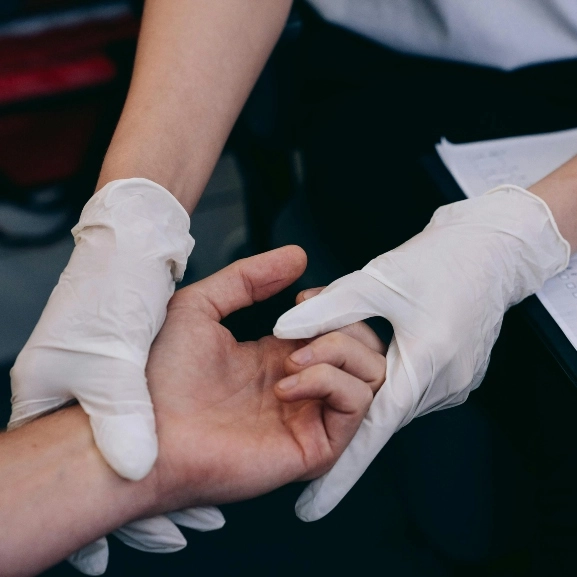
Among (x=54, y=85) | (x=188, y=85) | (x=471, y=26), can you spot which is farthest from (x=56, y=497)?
(x=54, y=85)

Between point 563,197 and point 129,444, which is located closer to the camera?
point 129,444

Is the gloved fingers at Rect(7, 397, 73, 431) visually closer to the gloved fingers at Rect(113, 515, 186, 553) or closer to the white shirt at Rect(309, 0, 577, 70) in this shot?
the gloved fingers at Rect(113, 515, 186, 553)

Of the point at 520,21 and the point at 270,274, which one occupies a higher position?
the point at 520,21

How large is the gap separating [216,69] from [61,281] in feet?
1.33

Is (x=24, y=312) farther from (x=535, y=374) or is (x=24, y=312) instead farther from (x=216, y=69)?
(x=535, y=374)

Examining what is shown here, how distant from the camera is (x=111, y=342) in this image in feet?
2.22

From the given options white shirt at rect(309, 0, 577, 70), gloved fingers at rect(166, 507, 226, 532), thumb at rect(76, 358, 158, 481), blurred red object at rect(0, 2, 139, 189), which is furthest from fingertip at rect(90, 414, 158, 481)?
blurred red object at rect(0, 2, 139, 189)

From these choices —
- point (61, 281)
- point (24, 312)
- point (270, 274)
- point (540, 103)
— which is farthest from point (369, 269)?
point (24, 312)

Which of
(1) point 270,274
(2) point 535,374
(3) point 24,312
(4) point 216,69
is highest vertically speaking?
(4) point 216,69

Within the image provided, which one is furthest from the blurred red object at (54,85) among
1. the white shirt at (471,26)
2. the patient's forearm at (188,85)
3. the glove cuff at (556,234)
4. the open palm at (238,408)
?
the glove cuff at (556,234)

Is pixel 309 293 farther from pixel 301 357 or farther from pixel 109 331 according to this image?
pixel 109 331

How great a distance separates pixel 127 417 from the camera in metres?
0.64

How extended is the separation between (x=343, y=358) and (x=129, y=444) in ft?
0.77

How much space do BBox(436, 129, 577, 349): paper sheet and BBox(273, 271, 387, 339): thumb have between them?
9.4 inches
